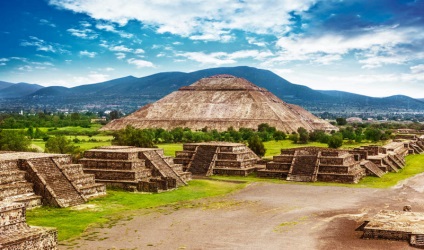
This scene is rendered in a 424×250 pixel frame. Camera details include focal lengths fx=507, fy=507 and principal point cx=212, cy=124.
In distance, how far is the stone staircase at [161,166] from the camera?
46.9 metres

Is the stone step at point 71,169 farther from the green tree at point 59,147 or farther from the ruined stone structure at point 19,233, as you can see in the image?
the green tree at point 59,147

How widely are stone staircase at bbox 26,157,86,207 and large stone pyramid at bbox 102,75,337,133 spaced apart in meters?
99.6

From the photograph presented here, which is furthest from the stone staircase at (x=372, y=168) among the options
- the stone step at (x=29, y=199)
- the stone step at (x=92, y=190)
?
the stone step at (x=29, y=199)

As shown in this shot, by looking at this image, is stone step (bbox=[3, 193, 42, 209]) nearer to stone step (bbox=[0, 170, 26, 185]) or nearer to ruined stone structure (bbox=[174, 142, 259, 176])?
Result: stone step (bbox=[0, 170, 26, 185])

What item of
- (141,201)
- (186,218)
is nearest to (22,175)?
(141,201)

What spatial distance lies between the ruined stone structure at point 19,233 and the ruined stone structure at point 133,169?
22159 mm

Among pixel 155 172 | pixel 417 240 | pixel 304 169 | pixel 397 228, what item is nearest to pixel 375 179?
pixel 304 169

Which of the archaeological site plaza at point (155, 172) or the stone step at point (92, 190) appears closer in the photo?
the archaeological site plaza at point (155, 172)

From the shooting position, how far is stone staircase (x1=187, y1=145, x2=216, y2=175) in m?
56.7

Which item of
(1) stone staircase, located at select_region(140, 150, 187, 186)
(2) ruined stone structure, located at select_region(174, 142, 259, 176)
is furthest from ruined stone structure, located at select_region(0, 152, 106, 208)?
(2) ruined stone structure, located at select_region(174, 142, 259, 176)

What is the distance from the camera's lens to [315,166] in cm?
A: 5238

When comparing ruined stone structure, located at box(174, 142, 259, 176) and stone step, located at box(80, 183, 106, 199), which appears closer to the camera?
stone step, located at box(80, 183, 106, 199)

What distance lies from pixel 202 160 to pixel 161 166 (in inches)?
427

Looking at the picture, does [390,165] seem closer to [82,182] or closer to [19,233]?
[82,182]
